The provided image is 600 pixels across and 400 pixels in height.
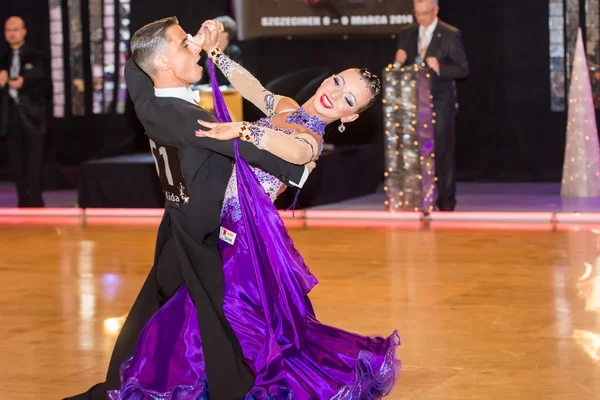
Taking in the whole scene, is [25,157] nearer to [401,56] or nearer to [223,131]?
[401,56]

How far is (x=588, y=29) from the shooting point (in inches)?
383

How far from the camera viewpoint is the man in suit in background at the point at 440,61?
7895 millimetres

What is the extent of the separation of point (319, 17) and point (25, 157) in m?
2.86

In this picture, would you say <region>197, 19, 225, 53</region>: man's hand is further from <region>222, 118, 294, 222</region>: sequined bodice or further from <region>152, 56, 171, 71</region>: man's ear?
<region>222, 118, 294, 222</region>: sequined bodice

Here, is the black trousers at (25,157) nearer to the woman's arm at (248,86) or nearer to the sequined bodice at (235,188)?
the woman's arm at (248,86)

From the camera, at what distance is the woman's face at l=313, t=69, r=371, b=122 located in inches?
128

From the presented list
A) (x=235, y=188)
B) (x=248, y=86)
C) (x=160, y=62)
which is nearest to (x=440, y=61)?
(x=248, y=86)

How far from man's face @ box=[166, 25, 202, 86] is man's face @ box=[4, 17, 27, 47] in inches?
226

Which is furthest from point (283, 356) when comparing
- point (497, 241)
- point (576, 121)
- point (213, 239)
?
point (576, 121)

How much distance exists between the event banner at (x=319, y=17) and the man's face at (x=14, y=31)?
216cm

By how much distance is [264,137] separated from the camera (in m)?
3.00

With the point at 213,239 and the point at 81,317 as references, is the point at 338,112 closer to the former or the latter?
the point at 213,239

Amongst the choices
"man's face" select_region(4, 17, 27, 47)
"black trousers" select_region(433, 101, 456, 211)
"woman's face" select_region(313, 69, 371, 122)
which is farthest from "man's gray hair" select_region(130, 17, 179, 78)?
"man's face" select_region(4, 17, 27, 47)

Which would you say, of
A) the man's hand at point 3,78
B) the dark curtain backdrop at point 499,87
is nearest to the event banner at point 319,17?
the dark curtain backdrop at point 499,87
